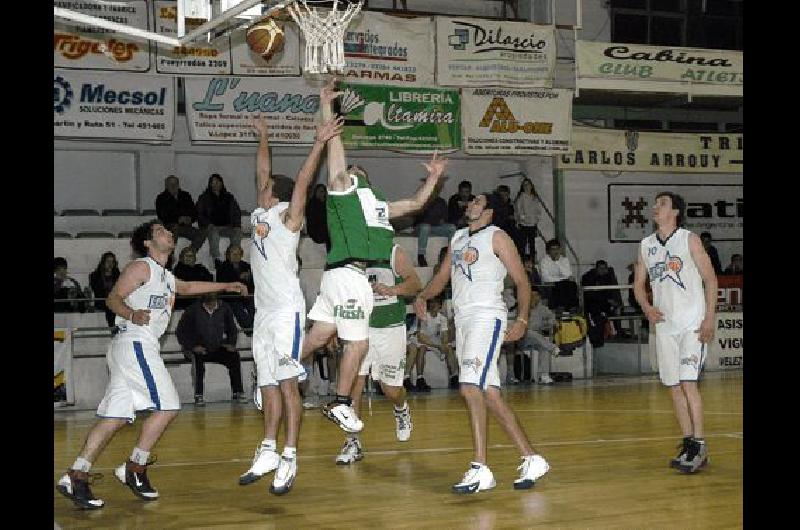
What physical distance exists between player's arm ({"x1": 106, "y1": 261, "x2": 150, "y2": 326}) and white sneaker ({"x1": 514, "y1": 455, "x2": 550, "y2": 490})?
305 cm

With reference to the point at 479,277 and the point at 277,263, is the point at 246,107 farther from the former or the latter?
the point at 479,277

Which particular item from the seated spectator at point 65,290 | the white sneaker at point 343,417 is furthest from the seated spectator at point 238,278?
the white sneaker at point 343,417

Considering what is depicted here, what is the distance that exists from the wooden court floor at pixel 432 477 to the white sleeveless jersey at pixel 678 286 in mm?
1272

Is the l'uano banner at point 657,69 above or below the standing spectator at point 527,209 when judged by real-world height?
above

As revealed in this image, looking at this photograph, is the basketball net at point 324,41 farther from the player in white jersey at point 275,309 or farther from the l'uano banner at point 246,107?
the l'uano banner at point 246,107

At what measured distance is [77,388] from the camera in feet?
57.2

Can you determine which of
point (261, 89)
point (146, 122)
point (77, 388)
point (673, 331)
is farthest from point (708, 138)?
point (673, 331)

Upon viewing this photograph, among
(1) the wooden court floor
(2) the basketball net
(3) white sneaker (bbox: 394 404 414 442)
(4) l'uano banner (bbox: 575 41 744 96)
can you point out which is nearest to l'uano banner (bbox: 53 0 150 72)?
(1) the wooden court floor

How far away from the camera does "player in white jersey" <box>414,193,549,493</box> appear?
873cm

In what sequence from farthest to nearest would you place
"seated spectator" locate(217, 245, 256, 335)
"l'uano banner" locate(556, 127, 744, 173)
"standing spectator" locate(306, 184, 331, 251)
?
"l'uano banner" locate(556, 127, 744, 173)
"standing spectator" locate(306, 184, 331, 251)
"seated spectator" locate(217, 245, 256, 335)

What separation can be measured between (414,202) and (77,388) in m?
9.55

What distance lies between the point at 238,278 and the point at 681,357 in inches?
415

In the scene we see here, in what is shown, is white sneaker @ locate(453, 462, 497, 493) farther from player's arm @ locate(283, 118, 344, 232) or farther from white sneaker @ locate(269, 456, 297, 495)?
player's arm @ locate(283, 118, 344, 232)

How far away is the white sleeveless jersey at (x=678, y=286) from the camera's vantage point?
32.0 feet
